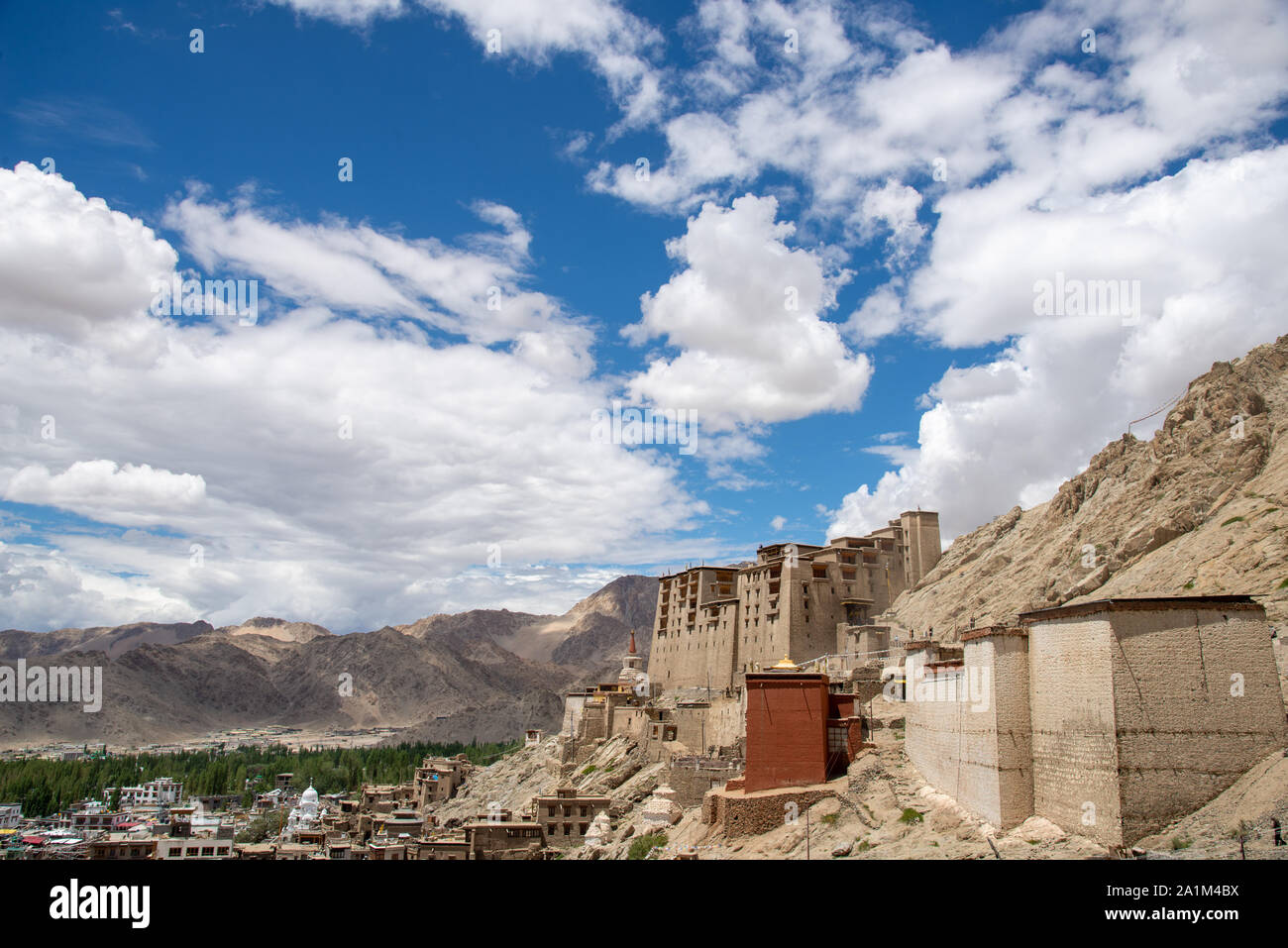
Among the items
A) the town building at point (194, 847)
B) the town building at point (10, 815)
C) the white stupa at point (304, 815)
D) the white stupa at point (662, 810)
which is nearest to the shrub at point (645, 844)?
the white stupa at point (662, 810)

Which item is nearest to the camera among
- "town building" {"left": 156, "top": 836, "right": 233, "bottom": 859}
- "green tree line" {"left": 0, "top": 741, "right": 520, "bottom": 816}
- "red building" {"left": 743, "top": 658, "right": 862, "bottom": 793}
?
"red building" {"left": 743, "top": 658, "right": 862, "bottom": 793}

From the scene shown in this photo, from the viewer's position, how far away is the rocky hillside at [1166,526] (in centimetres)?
4075

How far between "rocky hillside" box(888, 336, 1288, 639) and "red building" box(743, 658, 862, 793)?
52.4 ft

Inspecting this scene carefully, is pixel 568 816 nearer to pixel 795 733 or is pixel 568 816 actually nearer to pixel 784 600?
pixel 795 733

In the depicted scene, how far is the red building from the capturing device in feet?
111

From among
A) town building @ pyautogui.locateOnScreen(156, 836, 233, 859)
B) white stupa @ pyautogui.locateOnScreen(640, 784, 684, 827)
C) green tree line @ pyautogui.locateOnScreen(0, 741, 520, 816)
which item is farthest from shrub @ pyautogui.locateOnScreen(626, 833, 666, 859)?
green tree line @ pyautogui.locateOnScreen(0, 741, 520, 816)

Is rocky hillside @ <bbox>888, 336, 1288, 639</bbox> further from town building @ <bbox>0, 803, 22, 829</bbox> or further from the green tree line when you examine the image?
town building @ <bbox>0, 803, 22, 829</bbox>

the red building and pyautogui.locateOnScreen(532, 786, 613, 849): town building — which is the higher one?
the red building

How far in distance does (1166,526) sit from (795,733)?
28306 millimetres
